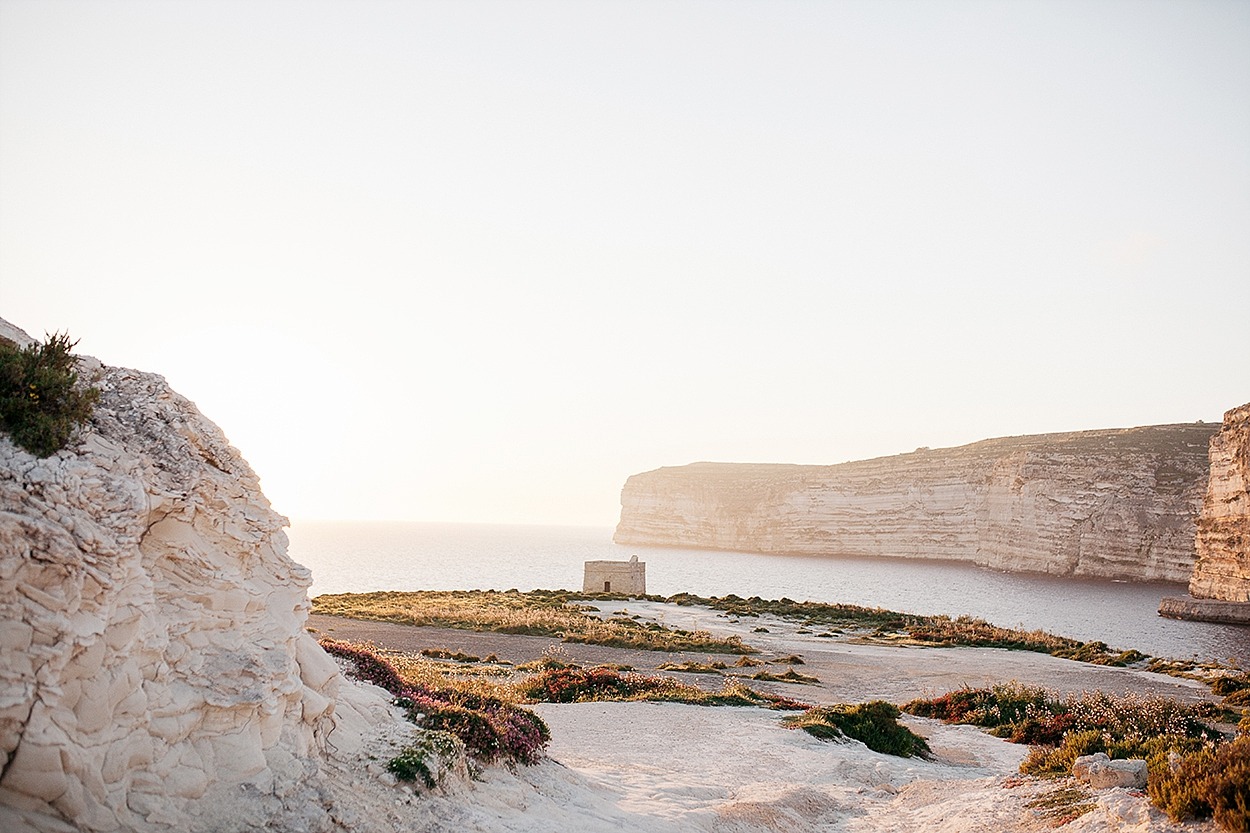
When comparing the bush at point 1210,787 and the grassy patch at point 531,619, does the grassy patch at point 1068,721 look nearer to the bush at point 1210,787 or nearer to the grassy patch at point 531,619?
the bush at point 1210,787

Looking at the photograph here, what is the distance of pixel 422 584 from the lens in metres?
96.1

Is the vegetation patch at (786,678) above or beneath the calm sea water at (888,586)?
above

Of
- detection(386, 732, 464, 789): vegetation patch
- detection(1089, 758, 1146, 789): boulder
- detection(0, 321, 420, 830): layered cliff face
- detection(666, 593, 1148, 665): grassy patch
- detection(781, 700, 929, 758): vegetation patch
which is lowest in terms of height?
detection(666, 593, 1148, 665): grassy patch

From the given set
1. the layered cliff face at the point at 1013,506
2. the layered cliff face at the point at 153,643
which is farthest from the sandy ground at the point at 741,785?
the layered cliff face at the point at 1013,506

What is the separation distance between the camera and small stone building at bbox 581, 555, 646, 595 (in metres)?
61.3

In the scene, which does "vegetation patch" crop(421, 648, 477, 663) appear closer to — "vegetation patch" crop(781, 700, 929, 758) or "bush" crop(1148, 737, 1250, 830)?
"vegetation patch" crop(781, 700, 929, 758)

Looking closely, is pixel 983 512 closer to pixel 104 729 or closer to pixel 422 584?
pixel 422 584

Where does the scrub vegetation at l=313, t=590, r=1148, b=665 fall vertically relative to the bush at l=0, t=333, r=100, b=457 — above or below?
→ below

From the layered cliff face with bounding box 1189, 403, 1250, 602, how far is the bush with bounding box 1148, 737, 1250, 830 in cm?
7431

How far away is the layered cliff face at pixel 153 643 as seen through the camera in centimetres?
640

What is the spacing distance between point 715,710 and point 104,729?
1589cm

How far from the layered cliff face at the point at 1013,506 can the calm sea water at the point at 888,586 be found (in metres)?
3.78

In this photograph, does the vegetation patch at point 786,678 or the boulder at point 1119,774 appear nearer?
the boulder at point 1119,774

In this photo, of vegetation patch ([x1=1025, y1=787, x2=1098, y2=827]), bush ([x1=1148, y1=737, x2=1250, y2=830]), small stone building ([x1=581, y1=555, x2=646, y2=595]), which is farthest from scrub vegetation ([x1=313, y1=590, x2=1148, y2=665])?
bush ([x1=1148, y1=737, x2=1250, y2=830])
